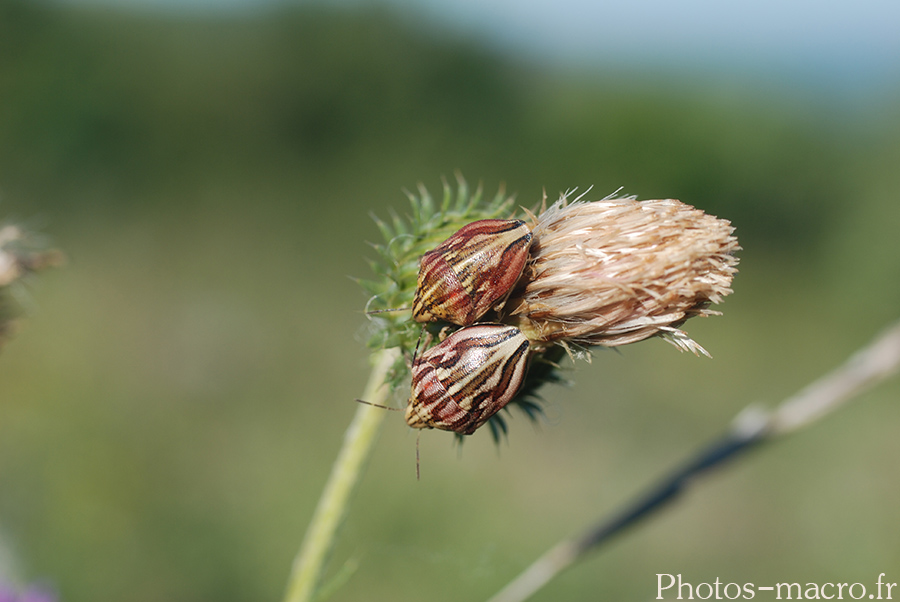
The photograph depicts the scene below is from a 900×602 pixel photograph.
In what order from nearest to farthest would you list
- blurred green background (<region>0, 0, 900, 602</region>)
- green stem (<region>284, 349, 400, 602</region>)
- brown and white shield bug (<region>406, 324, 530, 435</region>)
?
brown and white shield bug (<region>406, 324, 530, 435</region>), green stem (<region>284, 349, 400, 602</region>), blurred green background (<region>0, 0, 900, 602</region>)

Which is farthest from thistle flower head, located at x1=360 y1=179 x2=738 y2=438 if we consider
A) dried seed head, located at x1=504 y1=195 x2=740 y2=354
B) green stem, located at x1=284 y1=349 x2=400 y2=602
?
green stem, located at x1=284 y1=349 x2=400 y2=602

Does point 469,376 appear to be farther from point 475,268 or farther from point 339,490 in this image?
point 339,490

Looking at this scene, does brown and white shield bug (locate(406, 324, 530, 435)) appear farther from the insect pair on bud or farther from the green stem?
the green stem

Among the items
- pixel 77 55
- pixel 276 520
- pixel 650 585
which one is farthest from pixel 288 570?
pixel 77 55

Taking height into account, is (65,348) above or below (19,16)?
below

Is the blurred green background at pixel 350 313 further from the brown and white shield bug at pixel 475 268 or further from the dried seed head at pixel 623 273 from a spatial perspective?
the dried seed head at pixel 623 273

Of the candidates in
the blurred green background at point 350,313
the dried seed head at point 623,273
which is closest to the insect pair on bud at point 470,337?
the dried seed head at point 623,273

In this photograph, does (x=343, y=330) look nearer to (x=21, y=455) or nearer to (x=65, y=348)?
(x=65, y=348)
